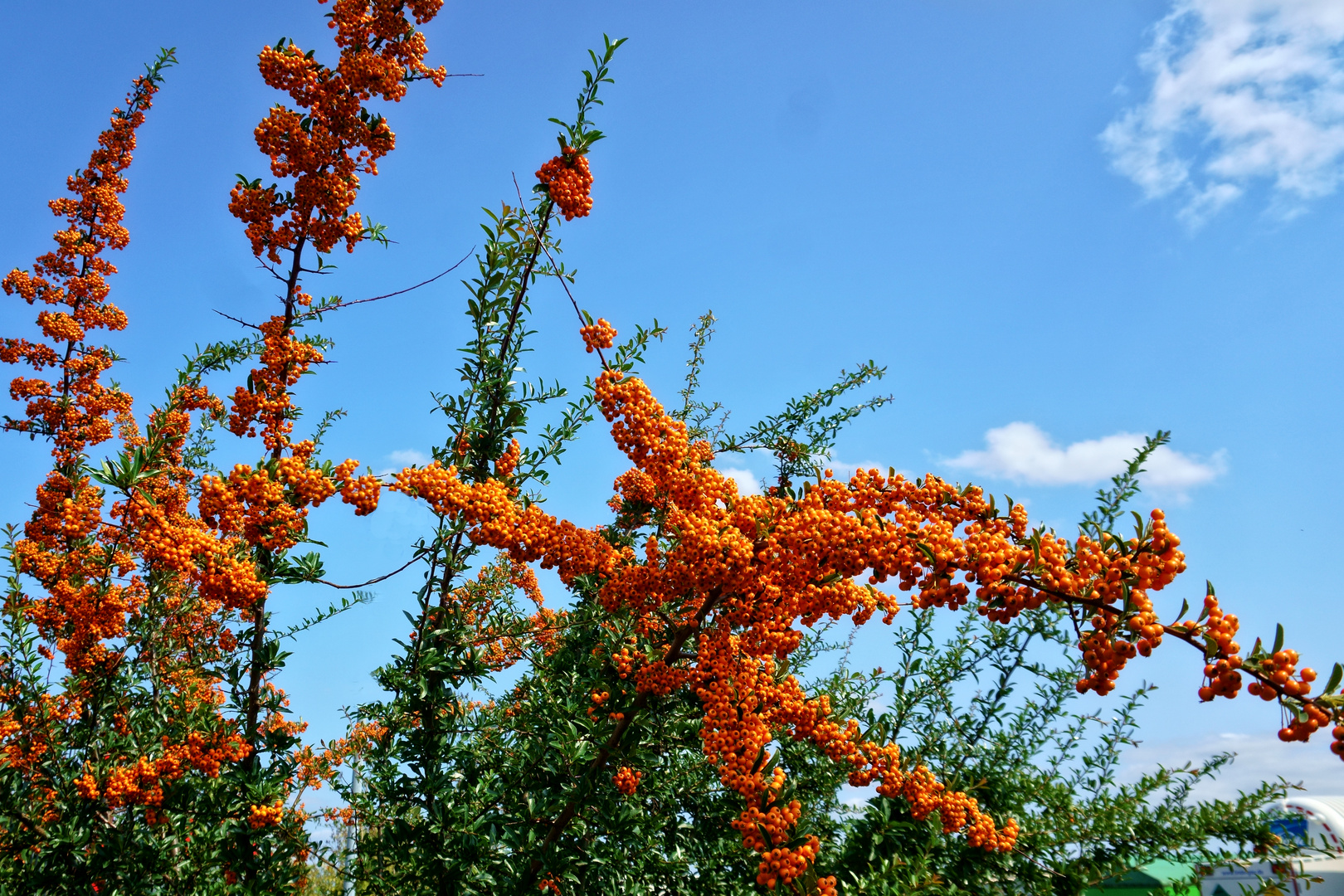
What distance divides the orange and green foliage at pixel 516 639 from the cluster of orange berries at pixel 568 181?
2cm

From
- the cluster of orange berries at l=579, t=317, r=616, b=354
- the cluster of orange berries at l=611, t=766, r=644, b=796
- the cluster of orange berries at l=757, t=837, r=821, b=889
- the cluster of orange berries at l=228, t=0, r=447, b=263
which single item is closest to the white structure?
the cluster of orange berries at l=757, t=837, r=821, b=889

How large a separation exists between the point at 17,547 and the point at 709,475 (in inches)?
234

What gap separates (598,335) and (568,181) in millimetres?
891

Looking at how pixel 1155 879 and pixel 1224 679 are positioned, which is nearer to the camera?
pixel 1224 679

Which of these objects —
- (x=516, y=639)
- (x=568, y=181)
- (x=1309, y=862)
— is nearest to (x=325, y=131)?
(x=568, y=181)

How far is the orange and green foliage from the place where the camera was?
298 cm

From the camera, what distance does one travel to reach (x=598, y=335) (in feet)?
12.5

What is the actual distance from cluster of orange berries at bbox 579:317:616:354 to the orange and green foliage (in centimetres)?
2

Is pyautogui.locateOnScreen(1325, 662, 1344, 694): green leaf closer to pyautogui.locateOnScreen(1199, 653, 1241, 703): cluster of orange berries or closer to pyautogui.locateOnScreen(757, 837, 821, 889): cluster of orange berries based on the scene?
pyautogui.locateOnScreen(1199, 653, 1241, 703): cluster of orange berries

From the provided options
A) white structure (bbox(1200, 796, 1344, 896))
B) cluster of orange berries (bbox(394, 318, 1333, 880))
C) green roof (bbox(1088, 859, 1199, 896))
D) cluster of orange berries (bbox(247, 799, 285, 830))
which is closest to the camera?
cluster of orange berries (bbox(394, 318, 1333, 880))

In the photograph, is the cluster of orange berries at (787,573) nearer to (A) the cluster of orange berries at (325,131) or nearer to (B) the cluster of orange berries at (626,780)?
(B) the cluster of orange berries at (626,780)

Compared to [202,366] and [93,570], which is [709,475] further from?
[202,366]

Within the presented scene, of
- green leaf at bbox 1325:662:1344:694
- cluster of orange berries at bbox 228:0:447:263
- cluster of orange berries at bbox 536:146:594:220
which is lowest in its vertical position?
green leaf at bbox 1325:662:1344:694

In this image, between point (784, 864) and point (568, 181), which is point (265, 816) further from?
point (568, 181)
